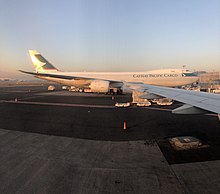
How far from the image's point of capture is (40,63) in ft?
109

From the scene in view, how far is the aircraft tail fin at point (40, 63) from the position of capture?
108 feet

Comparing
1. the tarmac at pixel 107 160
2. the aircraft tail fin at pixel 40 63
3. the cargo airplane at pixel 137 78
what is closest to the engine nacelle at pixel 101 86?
the cargo airplane at pixel 137 78

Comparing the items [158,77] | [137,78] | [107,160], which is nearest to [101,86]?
[137,78]

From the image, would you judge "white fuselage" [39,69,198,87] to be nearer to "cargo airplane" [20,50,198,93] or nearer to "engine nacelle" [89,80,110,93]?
"cargo airplane" [20,50,198,93]

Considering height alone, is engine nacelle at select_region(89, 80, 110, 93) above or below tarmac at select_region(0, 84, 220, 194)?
above

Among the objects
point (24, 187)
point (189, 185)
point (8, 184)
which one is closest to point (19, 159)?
point (8, 184)

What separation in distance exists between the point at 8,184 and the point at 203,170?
6345 millimetres

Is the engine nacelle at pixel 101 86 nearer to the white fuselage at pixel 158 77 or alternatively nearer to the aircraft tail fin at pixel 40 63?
the white fuselage at pixel 158 77

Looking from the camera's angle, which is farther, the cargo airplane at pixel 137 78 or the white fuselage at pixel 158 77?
the white fuselage at pixel 158 77

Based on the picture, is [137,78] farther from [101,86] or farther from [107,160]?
[107,160]

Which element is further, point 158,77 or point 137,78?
point 137,78

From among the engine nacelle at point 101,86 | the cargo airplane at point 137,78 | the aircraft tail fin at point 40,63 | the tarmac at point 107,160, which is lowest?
the tarmac at point 107,160

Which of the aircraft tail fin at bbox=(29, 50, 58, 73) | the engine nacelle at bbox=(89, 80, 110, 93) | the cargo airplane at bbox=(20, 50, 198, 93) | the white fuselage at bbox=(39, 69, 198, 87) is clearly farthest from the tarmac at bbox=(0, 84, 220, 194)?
the aircraft tail fin at bbox=(29, 50, 58, 73)

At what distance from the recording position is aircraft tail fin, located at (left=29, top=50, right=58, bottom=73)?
33.0 m
